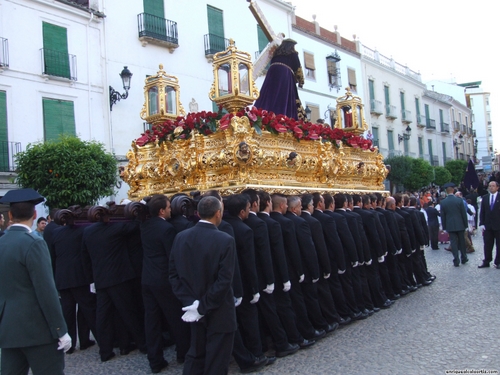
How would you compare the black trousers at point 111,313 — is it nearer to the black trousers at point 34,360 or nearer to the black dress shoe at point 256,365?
the black dress shoe at point 256,365

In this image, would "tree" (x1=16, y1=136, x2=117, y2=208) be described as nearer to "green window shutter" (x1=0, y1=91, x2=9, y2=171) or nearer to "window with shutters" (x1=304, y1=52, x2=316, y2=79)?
"green window shutter" (x1=0, y1=91, x2=9, y2=171)

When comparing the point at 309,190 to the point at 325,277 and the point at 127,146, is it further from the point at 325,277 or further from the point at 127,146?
the point at 127,146

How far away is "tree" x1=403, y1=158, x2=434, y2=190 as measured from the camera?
90.9 feet

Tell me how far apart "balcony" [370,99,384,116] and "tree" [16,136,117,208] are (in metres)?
20.1

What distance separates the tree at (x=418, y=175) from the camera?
27.7 m

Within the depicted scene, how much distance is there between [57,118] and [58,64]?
1.62 meters

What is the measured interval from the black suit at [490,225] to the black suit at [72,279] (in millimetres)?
7504

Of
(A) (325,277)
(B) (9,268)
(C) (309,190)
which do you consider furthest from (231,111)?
(B) (9,268)

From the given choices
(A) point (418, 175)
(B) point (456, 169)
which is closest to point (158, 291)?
(A) point (418, 175)

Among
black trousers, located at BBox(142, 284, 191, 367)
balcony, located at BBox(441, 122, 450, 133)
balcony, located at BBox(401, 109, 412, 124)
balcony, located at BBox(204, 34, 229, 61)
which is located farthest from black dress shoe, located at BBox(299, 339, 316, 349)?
balcony, located at BBox(441, 122, 450, 133)

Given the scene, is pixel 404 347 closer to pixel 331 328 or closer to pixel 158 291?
pixel 331 328

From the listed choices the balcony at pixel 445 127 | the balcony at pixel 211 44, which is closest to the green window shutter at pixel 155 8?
the balcony at pixel 211 44

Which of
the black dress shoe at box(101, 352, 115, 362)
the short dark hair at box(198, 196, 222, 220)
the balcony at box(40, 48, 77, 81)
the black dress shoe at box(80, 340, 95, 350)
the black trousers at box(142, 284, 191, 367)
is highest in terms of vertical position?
the balcony at box(40, 48, 77, 81)

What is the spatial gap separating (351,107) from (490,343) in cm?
570
